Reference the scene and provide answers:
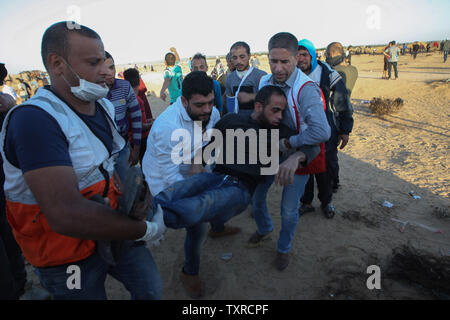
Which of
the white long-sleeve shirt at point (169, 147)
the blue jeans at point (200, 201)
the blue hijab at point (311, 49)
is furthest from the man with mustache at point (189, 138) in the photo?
the blue hijab at point (311, 49)

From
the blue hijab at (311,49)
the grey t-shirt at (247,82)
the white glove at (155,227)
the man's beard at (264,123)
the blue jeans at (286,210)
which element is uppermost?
the blue hijab at (311,49)

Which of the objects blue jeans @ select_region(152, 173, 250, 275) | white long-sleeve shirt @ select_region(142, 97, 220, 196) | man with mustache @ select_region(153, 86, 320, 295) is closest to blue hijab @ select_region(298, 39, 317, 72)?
man with mustache @ select_region(153, 86, 320, 295)

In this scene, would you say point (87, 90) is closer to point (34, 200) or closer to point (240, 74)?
point (34, 200)

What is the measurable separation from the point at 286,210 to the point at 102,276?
1.73 metres

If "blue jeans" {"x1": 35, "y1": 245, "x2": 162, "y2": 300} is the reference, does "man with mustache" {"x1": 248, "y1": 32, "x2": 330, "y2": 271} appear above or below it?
above

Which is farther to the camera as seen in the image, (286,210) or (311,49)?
(311,49)

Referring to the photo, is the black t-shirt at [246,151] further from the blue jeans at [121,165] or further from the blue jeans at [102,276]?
the blue jeans at [102,276]

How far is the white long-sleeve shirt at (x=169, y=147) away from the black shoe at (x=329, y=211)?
238 cm

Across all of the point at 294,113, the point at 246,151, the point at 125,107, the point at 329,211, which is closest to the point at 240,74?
the point at 125,107

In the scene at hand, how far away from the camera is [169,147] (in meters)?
2.18

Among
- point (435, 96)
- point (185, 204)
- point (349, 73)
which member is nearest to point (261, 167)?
point (185, 204)

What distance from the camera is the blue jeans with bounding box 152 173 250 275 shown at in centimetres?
168

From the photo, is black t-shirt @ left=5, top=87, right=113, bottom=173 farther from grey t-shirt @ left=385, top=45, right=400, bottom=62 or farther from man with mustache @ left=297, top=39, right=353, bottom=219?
grey t-shirt @ left=385, top=45, right=400, bottom=62

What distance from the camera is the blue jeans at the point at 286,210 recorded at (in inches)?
96.7
